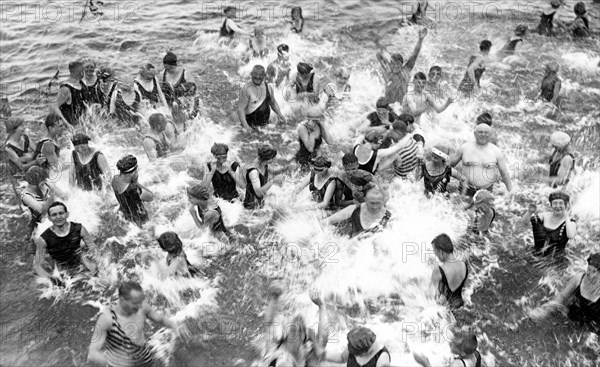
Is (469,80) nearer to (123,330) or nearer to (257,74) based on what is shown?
(257,74)

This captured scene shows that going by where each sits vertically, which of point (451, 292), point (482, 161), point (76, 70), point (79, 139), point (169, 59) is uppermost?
point (169, 59)

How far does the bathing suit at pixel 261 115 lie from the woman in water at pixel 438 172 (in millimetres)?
3183

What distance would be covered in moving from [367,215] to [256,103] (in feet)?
12.4

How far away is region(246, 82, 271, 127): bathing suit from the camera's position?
31.1ft

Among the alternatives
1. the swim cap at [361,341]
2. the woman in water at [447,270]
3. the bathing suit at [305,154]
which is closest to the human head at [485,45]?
the bathing suit at [305,154]

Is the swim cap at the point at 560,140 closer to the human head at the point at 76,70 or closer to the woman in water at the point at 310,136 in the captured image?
the woman in water at the point at 310,136

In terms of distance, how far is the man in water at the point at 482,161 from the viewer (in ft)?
24.0

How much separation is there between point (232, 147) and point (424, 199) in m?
3.79

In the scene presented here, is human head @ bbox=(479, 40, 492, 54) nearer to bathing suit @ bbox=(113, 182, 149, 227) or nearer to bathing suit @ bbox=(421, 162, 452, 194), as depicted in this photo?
bathing suit @ bbox=(421, 162, 452, 194)

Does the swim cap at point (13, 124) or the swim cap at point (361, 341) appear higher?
the swim cap at point (13, 124)

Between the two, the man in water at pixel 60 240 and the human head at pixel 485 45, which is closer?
the man in water at pixel 60 240

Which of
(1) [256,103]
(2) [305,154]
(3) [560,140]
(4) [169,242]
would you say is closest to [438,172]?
(3) [560,140]

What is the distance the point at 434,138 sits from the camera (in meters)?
9.93

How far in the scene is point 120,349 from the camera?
5.08 meters
